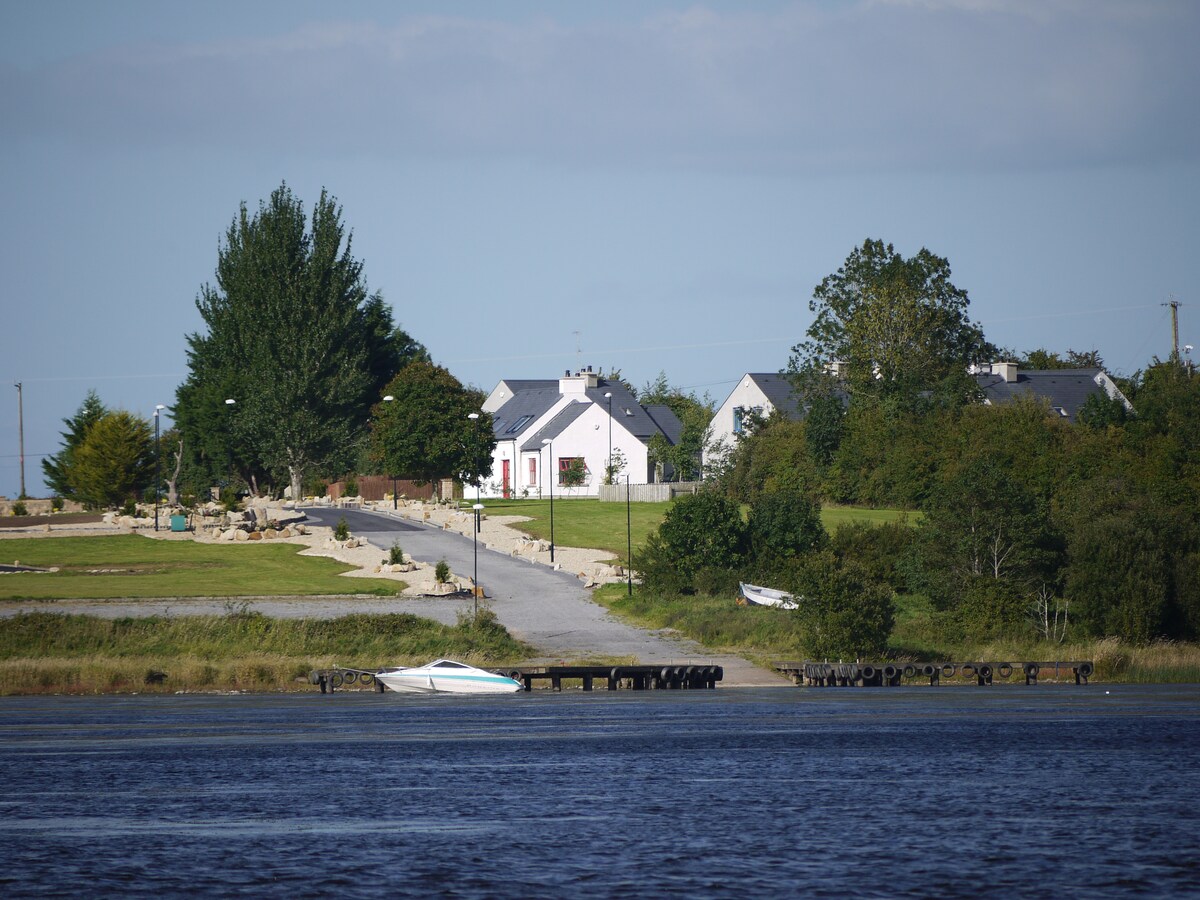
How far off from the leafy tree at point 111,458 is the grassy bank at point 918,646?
2175 inches

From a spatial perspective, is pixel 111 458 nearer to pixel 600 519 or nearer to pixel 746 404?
pixel 600 519

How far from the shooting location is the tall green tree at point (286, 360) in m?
121

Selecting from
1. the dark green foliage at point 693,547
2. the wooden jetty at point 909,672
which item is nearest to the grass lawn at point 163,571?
the dark green foliage at point 693,547

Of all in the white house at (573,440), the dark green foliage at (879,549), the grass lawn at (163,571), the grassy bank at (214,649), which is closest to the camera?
the grassy bank at (214,649)

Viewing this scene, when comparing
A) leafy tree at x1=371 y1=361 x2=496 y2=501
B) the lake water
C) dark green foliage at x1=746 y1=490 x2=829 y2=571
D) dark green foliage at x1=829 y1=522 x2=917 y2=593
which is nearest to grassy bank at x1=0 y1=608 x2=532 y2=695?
the lake water

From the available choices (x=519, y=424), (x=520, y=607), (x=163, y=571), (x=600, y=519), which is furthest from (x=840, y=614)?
(x=519, y=424)

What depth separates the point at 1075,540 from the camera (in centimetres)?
7125

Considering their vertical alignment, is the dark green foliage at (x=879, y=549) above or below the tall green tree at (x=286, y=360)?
below

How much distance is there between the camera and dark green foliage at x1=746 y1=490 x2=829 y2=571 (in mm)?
79562

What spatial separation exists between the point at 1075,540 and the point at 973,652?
8287mm

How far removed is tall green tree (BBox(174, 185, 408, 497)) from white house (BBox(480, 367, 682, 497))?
626 inches

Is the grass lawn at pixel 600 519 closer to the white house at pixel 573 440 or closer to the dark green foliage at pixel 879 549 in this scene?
the dark green foliage at pixel 879 549

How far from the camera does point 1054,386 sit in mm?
132125

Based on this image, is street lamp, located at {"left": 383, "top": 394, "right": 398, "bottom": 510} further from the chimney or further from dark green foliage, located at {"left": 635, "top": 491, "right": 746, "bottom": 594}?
the chimney
